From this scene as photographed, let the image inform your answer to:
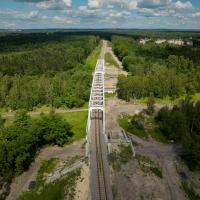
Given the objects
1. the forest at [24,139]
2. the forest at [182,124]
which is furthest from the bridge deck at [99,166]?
the forest at [182,124]

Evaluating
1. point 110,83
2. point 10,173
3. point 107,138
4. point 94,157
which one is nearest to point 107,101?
point 110,83

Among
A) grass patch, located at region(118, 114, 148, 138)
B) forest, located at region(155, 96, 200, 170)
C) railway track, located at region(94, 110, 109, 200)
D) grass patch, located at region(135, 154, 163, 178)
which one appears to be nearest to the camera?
railway track, located at region(94, 110, 109, 200)

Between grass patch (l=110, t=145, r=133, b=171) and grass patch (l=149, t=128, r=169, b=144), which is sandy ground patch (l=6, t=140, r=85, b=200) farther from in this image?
grass patch (l=149, t=128, r=169, b=144)

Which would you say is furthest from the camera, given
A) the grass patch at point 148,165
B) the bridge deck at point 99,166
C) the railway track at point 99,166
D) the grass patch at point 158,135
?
the grass patch at point 158,135

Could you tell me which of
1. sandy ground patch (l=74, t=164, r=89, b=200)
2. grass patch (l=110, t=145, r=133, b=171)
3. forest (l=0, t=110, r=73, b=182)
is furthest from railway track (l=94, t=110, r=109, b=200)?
forest (l=0, t=110, r=73, b=182)

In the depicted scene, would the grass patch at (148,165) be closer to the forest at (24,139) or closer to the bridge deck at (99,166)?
the bridge deck at (99,166)
